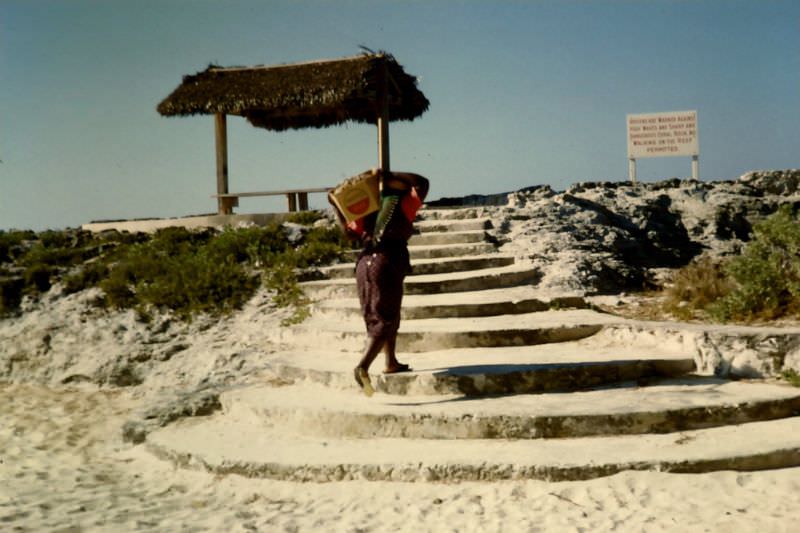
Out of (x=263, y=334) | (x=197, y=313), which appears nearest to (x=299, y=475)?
(x=263, y=334)

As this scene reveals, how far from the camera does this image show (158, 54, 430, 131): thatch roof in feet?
41.5

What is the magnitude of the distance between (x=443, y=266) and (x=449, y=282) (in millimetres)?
651

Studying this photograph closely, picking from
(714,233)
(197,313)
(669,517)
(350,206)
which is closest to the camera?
(669,517)

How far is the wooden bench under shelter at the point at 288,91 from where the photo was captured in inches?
500

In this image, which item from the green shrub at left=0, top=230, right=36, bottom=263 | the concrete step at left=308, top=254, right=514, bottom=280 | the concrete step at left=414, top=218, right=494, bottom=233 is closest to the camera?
the concrete step at left=308, top=254, right=514, bottom=280

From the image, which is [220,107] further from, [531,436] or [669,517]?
[669,517]

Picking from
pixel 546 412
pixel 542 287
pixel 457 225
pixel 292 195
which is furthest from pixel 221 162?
pixel 546 412

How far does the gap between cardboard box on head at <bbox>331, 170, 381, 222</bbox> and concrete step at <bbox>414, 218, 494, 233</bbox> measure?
15.5 ft

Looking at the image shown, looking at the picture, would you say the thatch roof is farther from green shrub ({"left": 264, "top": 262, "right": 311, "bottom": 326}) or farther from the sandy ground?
the sandy ground

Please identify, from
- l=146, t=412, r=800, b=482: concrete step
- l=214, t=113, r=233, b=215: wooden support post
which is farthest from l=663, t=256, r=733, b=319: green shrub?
l=214, t=113, r=233, b=215: wooden support post

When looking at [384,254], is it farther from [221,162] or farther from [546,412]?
[221,162]

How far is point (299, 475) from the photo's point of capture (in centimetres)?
439

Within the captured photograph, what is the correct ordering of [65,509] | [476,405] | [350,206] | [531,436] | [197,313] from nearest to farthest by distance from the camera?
[65,509], [531,436], [476,405], [350,206], [197,313]

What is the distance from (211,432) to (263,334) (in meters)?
2.42
